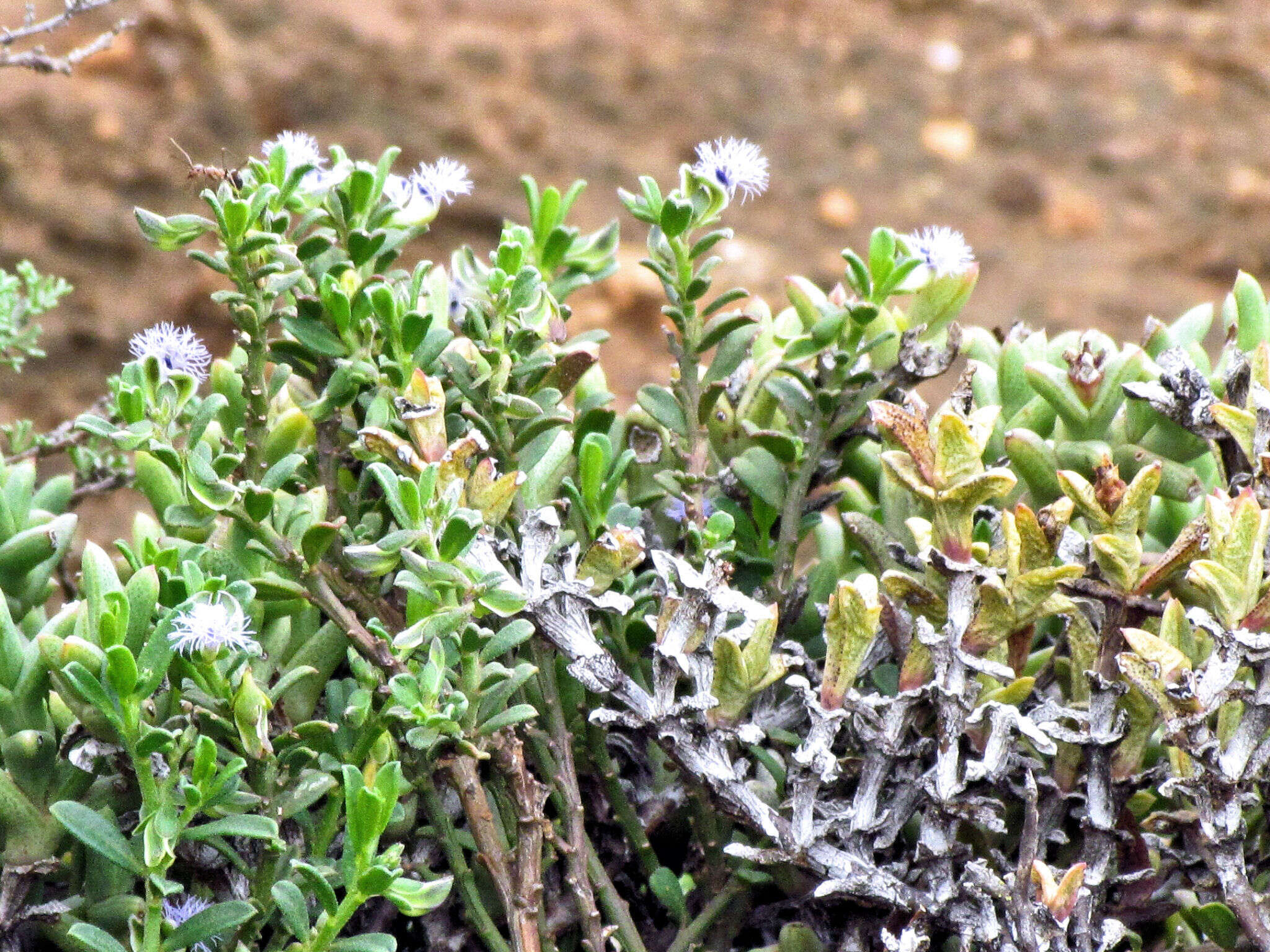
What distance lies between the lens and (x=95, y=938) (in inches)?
35.7

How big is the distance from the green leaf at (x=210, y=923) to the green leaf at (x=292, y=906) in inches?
1.4

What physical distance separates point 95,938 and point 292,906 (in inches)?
5.4

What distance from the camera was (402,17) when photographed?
414 centimetres

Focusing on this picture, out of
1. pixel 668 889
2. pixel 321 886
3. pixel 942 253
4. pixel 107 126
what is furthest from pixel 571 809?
pixel 107 126

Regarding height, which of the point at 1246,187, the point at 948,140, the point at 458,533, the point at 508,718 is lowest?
the point at 508,718

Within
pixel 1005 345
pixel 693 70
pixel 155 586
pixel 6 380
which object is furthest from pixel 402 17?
pixel 155 586

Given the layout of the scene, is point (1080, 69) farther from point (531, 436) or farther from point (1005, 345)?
point (531, 436)

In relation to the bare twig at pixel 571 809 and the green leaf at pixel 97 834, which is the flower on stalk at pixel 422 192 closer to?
the bare twig at pixel 571 809

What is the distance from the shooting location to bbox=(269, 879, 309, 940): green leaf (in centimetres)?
89

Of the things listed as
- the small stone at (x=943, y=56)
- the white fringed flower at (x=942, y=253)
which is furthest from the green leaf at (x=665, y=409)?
the small stone at (x=943, y=56)

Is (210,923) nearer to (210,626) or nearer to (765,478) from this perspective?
(210,626)

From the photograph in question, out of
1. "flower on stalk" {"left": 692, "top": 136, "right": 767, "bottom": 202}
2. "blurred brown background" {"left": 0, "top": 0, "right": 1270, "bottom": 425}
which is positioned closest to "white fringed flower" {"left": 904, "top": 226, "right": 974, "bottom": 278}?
"flower on stalk" {"left": 692, "top": 136, "right": 767, "bottom": 202}

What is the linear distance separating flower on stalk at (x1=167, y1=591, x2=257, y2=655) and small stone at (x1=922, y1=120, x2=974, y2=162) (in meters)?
3.94

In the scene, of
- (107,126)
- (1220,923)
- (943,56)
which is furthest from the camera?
(943,56)
